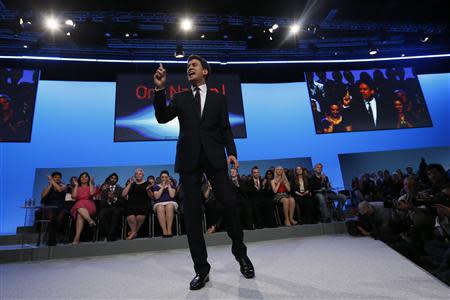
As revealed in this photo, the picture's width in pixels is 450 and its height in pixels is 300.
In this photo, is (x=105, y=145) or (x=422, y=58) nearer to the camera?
(x=105, y=145)

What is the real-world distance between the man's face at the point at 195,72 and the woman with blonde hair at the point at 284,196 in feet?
10.0

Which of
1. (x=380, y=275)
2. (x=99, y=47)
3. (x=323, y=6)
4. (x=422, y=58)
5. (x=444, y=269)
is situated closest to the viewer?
(x=380, y=275)

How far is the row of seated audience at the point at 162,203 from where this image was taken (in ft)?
12.5

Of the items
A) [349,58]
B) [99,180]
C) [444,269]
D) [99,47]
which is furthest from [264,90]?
[444,269]

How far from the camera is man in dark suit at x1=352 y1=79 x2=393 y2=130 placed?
5738 millimetres

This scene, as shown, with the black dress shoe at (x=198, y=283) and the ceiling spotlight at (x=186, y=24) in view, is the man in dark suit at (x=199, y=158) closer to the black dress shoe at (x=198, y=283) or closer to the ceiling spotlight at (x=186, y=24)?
the black dress shoe at (x=198, y=283)

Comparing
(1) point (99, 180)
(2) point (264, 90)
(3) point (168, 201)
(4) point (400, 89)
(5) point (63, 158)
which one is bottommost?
(3) point (168, 201)

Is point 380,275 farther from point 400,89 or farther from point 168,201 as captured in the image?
point 400,89

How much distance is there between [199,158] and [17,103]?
5052 millimetres

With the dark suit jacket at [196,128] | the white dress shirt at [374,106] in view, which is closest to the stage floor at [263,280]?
the dark suit jacket at [196,128]

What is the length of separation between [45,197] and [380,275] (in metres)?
4.34

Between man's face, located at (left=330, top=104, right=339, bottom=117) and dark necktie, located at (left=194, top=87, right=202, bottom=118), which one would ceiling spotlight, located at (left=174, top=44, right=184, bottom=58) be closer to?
man's face, located at (left=330, top=104, right=339, bottom=117)

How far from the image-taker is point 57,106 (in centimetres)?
619

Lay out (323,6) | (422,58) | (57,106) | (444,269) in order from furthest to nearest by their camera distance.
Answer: (422,58), (57,106), (323,6), (444,269)
